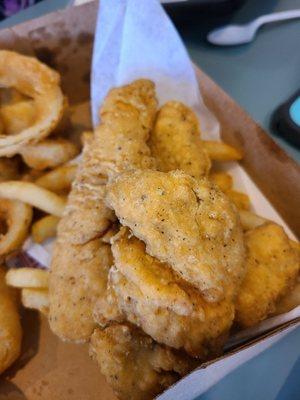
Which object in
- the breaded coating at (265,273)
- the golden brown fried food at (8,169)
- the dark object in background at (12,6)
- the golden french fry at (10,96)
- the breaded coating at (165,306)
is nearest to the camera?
the breaded coating at (165,306)

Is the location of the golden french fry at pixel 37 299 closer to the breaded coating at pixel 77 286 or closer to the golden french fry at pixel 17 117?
the breaded coating at pixel 77 286

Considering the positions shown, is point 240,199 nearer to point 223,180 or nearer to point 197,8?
point 223,180

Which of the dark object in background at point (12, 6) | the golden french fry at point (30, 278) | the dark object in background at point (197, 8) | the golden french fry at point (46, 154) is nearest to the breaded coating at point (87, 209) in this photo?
the golden french fry at point (30, 278)

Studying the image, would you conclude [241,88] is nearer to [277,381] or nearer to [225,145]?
[225,145]

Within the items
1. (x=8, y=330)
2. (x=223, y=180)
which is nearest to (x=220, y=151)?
(x=223, y=180)

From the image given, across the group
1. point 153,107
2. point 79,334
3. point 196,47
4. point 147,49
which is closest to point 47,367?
point 79,334
